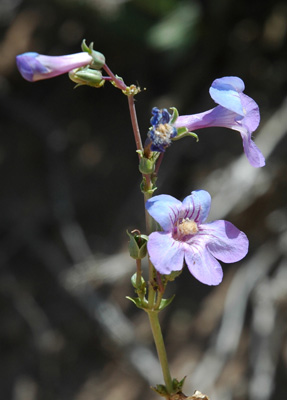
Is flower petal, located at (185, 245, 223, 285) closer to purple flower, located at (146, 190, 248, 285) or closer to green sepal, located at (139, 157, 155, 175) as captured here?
purple flower, located at (146, 190, 248, 285)

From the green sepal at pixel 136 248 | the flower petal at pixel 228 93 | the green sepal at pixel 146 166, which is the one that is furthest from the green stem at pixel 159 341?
the flower petal at pixel 228 93

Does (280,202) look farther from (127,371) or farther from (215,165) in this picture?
(127,371)

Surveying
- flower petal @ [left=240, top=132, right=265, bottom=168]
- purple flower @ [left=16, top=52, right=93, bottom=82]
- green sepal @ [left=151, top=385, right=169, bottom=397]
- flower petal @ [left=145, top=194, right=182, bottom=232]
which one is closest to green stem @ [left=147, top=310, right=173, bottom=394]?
green sepal @ [left=151, top=385, right=169, bottom=397]

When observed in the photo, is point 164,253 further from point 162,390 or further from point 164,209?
point 162,390

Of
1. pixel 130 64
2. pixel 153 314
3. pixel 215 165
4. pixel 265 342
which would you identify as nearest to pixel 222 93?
pixel 153 314

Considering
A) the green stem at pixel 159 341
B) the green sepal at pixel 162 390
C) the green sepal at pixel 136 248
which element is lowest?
the green sepal at pixel 162 390

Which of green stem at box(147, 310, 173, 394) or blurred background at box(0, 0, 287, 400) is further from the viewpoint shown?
blurred background at box(0, 0, 287, 400)

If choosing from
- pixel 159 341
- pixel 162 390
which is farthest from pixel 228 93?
pixel 162 390

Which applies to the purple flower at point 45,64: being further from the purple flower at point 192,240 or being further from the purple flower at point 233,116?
the purple flower at point 192,240
